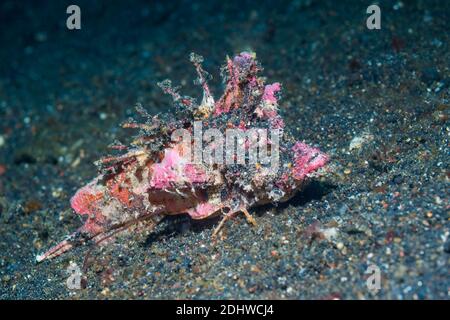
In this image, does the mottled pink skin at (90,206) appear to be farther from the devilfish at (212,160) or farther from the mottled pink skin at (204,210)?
the mottled pink skin at (204,210)

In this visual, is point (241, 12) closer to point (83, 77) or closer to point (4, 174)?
point (83, 77)

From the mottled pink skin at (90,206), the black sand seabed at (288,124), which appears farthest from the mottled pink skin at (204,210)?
the mottled pink skin at (90,206)

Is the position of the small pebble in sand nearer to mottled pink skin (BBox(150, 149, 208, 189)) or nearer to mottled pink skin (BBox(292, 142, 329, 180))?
mottled pink skin (BBox(292, 142, 329, 180))

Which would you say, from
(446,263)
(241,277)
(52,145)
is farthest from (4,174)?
(446,263)

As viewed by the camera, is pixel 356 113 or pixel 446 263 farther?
pixel 356 113

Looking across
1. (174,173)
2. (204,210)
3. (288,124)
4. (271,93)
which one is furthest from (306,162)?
(288,124)

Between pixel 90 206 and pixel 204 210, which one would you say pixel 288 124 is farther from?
pixel 90 206

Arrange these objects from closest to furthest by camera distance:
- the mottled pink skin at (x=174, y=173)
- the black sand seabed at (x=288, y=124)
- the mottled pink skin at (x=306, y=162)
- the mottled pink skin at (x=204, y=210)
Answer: the black sand seabed at (x=288, y=124), the mottled pink skin at (x=174, y=173), the mottled pink skin at (x=306, y=162), the mottled pink skin at (x=204, y=210)
